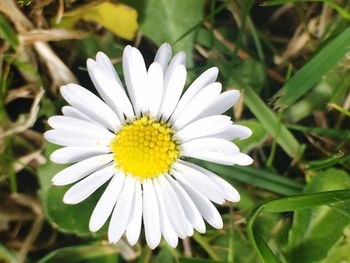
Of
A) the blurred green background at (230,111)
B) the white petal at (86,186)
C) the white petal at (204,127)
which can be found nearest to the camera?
the white petal at (204,127)

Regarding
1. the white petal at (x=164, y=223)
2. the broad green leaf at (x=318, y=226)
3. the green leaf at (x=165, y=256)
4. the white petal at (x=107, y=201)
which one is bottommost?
the broad green leaf at (x=318, y=226)

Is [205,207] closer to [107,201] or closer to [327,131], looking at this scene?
[107,201]

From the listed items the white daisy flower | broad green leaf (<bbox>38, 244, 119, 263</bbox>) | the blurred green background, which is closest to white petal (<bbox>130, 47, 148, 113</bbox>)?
the white daisy flower

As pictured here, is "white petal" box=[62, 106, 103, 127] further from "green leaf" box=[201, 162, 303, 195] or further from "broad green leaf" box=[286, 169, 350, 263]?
"broad green leaf" box=[286, 169, 350, 263]

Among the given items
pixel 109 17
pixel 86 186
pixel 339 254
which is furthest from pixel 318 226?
pixel 109 17

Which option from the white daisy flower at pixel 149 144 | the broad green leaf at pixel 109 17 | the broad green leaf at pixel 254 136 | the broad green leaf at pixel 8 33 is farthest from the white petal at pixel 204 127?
the broad green leaf at pixel 8 33

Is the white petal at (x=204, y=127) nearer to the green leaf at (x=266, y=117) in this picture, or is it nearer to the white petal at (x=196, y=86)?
the white petal at (x=196, y=86)
